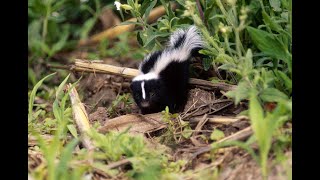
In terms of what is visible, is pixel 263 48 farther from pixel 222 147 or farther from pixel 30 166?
pixel 30 166

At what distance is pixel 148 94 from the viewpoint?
233 inches

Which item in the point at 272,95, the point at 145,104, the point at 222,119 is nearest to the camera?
the point at 272,95

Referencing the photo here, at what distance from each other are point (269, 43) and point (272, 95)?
0.48 m

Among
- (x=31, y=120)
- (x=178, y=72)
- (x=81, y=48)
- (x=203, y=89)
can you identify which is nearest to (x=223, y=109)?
(x=203, y=89)

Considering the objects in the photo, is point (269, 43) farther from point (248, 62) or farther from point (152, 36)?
point (152, 36)

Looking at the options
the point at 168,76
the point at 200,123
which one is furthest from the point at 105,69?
the point at 200,123

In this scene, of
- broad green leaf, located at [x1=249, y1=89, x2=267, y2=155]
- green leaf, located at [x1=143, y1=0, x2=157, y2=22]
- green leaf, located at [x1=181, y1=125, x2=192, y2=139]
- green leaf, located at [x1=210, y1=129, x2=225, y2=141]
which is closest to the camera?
broad green leaf, located at [x1=249, y1=89, x2=267, y2=155]

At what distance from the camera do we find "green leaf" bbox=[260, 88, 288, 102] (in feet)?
13.8

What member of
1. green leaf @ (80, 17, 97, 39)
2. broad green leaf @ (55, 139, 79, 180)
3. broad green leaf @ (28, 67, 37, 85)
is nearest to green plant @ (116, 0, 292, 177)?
broad green leaf @ (55, 139, 79, 180)

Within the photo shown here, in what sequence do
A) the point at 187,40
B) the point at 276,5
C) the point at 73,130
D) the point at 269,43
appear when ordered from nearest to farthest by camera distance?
the point at 269,43 → the point at 73,130 → the point at 276,5 → the point at 187,40

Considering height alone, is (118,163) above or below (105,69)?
below

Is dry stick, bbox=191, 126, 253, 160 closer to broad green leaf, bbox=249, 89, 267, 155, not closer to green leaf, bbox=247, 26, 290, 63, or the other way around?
broad green leaf, bbox=249, 89, 267, 155

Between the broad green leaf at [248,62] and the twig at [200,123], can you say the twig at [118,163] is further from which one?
the broad green leaf at [248,62]

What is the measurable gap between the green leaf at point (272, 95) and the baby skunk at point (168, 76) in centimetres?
145
